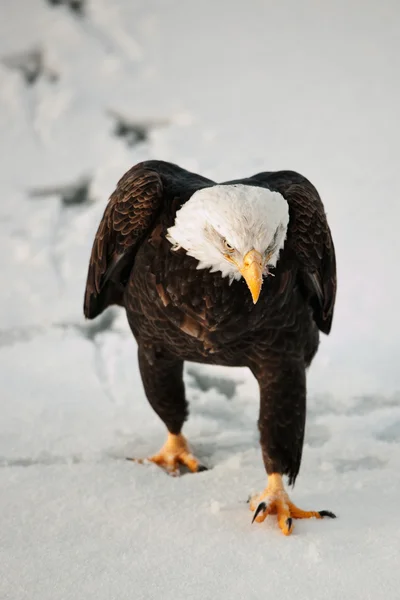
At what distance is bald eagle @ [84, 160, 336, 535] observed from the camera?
2.81 m

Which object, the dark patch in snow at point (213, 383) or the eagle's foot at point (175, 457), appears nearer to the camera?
the eagle's foot at point (175, 457)

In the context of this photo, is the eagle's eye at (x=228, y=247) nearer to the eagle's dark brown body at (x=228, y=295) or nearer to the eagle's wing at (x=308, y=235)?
the eagle's dark brown body at (x=228, y=295)

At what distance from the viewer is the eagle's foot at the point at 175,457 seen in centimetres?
381

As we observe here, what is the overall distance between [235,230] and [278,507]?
1.16 m

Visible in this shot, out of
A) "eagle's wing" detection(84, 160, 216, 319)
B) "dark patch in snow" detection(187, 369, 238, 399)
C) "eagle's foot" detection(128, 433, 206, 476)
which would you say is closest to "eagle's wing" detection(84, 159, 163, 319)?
"eagle's wing" detection(84, 160, 216, 319)

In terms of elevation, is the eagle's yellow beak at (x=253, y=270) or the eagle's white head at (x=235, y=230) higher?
the eagle's white head at (x=235, y=230)

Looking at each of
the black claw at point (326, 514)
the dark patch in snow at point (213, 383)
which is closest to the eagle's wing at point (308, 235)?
the black claw at point (326, 514)

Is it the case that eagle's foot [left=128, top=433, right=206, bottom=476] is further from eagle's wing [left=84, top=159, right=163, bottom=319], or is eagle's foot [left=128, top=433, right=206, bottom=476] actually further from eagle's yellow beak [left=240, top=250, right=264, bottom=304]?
eagle's yellow beak [left=240, top=250, right=264, bottom=304]

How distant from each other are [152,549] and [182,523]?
0.74ft

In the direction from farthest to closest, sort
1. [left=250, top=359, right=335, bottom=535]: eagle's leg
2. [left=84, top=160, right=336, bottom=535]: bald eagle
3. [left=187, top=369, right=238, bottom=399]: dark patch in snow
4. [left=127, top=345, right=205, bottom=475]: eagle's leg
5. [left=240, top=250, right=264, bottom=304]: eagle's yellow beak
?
[left=187, top=369, right=238, bottom=399]: dark patch in snow, [left=127, top=345, right=205, bottom=475]: eagle's leg, [left=250, top=359, right=335, bottom=535]: eagle's leg, [left=84, top=160, right=336, bottom=535]: bald eagle, [left=240, top=250, right=264, bottom=304]: eagle's yellow beak

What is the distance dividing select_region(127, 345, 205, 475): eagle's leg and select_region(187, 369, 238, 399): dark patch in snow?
3.07 feet

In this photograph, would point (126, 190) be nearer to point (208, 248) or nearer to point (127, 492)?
point (208, 248)

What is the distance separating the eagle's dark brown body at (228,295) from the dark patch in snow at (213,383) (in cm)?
142

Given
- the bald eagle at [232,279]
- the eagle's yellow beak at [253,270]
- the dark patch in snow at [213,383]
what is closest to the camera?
the eagle's yellow beak at [253,270]
